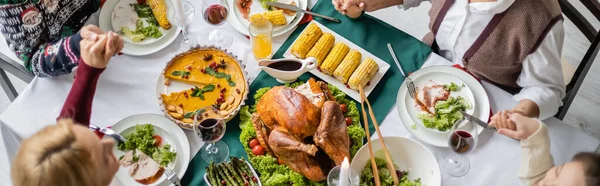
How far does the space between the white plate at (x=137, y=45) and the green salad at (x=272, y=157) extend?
466 millimetres

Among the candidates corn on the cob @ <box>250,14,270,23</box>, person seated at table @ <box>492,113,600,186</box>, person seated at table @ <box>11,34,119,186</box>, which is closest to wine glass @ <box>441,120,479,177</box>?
person seated at table @ <box>492,113,600,186</box>

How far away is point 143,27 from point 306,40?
69 cm

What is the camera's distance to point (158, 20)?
227 cm

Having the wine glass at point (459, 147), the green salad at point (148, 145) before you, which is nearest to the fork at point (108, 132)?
the green salad at point (148, 145)

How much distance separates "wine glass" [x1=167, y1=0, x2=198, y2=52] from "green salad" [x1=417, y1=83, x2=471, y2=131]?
0.98 m

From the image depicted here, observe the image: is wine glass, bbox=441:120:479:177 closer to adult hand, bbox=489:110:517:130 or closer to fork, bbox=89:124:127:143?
adult hand, bbox=489:110:517:130

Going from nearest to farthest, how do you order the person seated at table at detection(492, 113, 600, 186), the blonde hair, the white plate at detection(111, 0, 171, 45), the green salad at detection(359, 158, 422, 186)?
the blonde hair → the person seated at table at detection(492, 113, 600, 186) → the green salad at detection(359, 158, 422, 186) → the white plate at detection(111, 0, 171, 45)

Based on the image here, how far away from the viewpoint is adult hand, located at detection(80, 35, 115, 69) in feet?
6.26

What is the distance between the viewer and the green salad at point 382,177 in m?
1.92

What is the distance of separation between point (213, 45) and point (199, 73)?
0.44 feet

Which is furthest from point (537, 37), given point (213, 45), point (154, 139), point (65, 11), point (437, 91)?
point (65, 11)

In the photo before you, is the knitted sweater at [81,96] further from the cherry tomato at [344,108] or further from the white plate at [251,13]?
the cherry tomato at [344,108]

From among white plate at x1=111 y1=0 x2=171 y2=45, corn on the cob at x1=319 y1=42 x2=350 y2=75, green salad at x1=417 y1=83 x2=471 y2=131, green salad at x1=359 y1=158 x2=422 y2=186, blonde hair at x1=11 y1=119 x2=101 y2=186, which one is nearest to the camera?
blonde hair at x1=11 y1=119 x2=101 y2=186

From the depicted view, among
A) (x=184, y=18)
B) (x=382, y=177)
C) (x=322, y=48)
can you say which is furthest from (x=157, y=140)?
(x=382, y=177)
